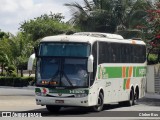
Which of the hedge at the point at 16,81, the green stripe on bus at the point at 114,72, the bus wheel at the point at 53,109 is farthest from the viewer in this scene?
the hedge at the point at 16,81

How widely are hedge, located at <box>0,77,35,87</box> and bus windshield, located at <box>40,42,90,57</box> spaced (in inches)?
1180

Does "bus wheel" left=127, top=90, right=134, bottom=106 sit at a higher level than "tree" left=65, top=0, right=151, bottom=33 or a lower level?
lower

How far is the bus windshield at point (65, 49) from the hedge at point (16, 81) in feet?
98.4

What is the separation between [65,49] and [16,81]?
3249 centimetres

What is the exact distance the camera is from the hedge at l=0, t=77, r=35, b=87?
52875mm

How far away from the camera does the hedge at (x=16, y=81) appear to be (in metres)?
52.9

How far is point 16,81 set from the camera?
54.7 m

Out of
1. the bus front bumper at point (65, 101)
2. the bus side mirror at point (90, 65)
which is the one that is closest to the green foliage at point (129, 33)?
the bus side mirror at point (90, 65)

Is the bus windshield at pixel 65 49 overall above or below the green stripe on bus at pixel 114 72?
above

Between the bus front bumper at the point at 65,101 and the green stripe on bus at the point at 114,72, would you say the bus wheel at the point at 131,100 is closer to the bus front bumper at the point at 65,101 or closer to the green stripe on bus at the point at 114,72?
the green stripe on bus at the point at 114,72

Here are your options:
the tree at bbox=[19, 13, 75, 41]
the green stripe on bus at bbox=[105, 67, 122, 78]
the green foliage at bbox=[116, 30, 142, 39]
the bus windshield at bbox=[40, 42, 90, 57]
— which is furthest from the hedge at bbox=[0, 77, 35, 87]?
the bus windshield at bbox=[40, 42, 90, 57]

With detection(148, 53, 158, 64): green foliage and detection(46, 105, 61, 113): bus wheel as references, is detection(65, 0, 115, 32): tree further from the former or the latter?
detection(46, 105, 61, 113): bus wheel

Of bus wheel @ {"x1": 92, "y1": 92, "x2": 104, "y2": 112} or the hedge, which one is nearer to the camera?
bus wheel @ {"x1": 92, "y1": 92, "x2": 104, "y2": 112}

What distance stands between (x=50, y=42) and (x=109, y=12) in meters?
19.9
